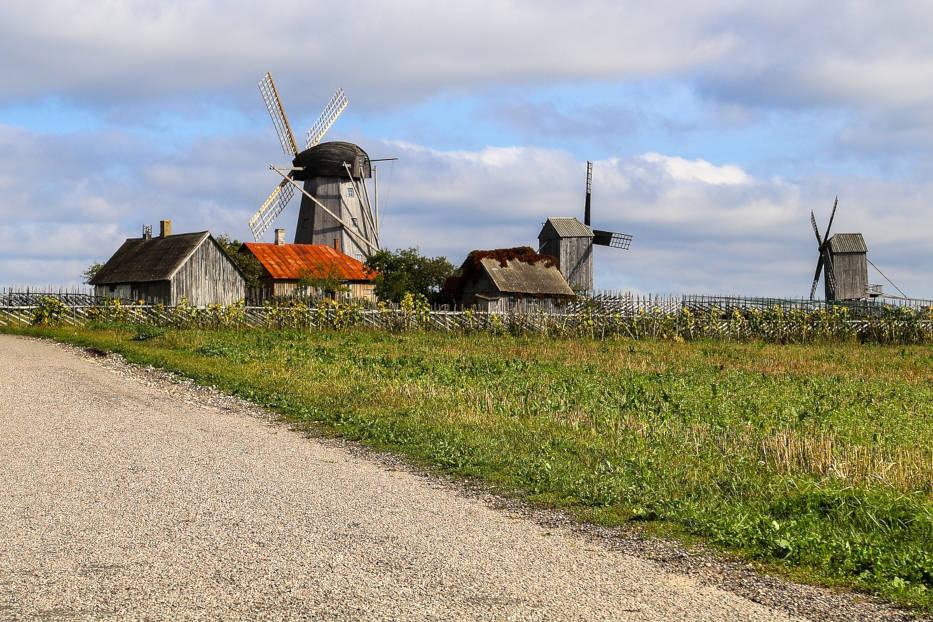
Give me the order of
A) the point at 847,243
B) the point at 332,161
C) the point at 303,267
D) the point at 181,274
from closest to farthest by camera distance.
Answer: the point at 181,274 → the point at 303,267 → the point at 332,161 → the point at 847,243

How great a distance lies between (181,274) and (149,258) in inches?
179

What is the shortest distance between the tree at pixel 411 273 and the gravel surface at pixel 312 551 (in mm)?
43194

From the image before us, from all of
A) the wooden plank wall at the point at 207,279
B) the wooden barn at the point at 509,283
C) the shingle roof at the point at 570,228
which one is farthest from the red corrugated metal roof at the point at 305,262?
the shingle roof at the point at 570,228

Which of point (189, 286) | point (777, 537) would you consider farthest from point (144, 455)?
point (189, 286)

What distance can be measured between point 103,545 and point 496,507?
149 inches

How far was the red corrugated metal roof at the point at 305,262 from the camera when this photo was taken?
59.5 meters

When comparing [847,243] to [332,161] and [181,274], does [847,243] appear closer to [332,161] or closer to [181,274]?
[332,161]

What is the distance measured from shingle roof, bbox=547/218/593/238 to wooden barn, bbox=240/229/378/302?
12.8 m

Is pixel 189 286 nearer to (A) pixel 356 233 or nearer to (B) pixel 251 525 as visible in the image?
(A) pixel 356 233

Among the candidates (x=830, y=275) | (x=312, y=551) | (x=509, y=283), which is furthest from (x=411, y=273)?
(x=312, y=551)

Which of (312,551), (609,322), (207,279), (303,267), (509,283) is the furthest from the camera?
(303,267)

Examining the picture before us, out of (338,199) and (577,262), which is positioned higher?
(338,199)

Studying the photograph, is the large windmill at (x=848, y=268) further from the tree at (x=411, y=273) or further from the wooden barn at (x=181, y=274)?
the wooden barn at (x=181, y=274)

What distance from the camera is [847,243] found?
219 ft
